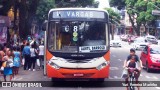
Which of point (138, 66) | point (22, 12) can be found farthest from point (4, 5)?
point (138, 66)

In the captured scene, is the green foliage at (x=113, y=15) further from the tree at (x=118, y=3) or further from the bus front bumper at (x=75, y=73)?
the bus front bumper at (x=75, y=73)

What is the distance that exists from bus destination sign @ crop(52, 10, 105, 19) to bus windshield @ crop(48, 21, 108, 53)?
0.83 feet

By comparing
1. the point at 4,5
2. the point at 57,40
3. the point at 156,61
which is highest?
the point at 4,5

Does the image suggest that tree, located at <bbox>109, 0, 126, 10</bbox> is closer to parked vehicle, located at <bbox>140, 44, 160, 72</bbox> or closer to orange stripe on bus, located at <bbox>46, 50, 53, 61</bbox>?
parked vehicle, located at <bbox>140, 44, 160, 72</bbox>

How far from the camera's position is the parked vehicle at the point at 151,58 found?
2519cm

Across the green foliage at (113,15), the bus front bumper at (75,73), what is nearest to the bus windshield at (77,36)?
the bus front bumper at (75,73)

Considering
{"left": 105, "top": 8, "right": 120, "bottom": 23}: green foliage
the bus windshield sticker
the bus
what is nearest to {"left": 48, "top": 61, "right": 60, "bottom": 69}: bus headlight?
the bus

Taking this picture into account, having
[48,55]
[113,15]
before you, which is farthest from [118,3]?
[48,55]

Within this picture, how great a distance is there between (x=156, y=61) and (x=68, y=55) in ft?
30.3

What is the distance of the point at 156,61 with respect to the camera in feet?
82.7

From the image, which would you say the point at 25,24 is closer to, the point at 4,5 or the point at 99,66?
the point at 4,5

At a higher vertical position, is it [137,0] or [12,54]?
[137,0]

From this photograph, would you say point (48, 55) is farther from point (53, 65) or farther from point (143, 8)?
point (143, 8)

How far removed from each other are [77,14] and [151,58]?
859cm
